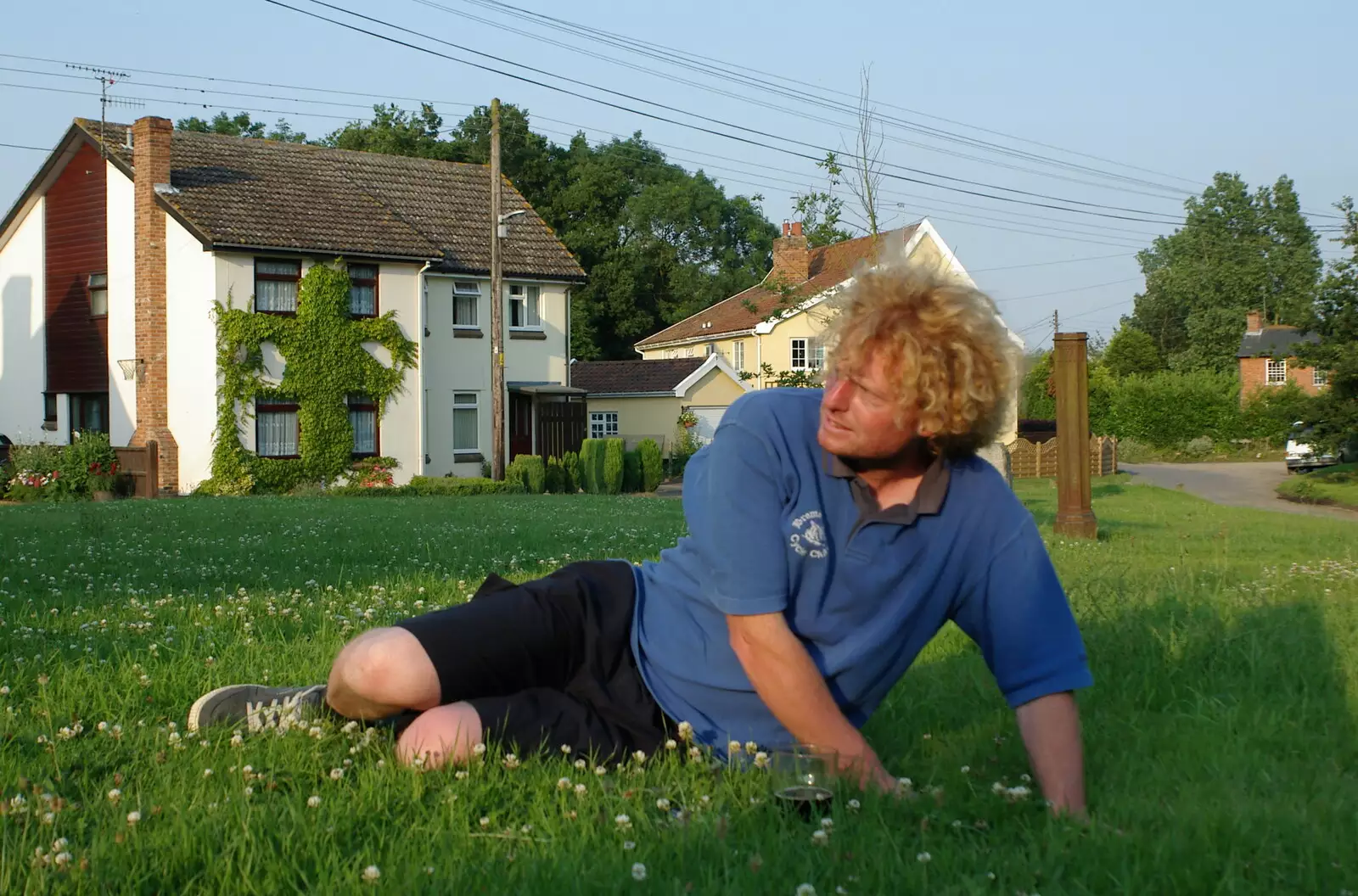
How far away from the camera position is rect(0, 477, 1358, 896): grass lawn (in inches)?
106

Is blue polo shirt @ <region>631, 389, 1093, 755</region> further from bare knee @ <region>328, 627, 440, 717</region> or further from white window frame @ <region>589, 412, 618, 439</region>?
white window frame @ <region>589, 412, 618, 439</region>

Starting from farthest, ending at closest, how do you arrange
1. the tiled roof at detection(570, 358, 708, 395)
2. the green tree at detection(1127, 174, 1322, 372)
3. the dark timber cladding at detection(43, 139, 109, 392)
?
the green tree at detection(1127, 174, 1322, 372) → the tiled roof at detection(570, 358, 708, 395) → the dark timber cladding at detection(43, 139, 109, 392)

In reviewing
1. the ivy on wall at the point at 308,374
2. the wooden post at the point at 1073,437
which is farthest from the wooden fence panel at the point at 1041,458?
the wooden post at the point at 1073,437

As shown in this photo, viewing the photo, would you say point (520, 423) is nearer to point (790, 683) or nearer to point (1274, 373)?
point (790, 683)

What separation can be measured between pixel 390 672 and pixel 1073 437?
426 inches

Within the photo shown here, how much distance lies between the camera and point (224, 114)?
66.6 meters

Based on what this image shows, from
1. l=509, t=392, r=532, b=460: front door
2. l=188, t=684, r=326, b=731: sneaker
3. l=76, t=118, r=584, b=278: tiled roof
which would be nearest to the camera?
Result: l=188, t=684, r=326, b=731: sneaker

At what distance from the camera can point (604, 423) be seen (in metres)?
47.9

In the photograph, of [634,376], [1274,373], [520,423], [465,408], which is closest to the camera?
[465,408]

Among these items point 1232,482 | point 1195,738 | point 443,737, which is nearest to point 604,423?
point 1232,482

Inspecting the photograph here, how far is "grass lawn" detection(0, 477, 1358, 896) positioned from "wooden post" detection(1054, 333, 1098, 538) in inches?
224

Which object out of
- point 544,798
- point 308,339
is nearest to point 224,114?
point 308,339

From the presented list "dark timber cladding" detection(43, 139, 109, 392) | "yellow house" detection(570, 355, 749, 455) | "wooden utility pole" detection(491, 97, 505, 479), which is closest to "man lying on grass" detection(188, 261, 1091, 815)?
"wooden utility pole" detection(491, 97, 505, 479)

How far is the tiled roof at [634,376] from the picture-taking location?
46.9m
